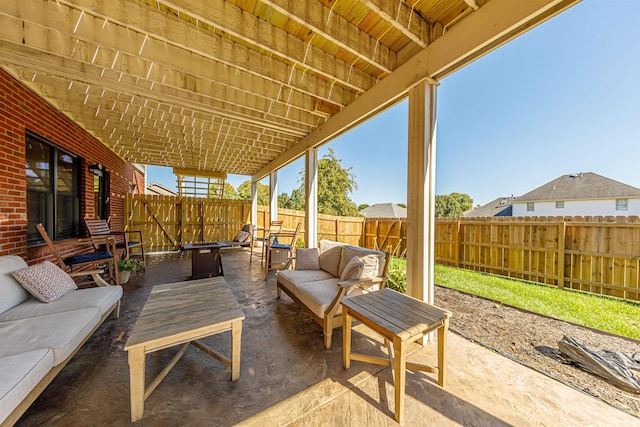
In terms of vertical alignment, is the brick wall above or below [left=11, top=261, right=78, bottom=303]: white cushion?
above

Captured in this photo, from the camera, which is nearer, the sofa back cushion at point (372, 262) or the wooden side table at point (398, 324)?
the wooden side table at point (398, 324)

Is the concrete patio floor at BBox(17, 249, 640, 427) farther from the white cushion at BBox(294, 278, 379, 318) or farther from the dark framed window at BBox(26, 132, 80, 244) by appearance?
the dark framed window at BBox(26, 132, 80, 244)

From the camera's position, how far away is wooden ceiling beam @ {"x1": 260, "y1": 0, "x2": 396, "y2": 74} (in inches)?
73.0

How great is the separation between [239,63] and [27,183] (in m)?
3.26

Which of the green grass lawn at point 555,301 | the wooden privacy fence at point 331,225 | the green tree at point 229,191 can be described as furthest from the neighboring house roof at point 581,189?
the green tree at point 229,191

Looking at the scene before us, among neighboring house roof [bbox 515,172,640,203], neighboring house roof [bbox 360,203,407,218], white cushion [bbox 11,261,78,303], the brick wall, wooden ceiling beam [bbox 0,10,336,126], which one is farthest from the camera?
neighboring house roof [bbox 360,203,407,218]

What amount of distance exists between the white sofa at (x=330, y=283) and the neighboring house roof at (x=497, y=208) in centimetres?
1748

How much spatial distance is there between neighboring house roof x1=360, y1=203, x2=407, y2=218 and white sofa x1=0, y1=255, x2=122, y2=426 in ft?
71.2

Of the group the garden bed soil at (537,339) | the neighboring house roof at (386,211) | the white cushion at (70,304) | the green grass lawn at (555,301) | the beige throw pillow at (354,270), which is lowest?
the green grass lawn at (555,301)

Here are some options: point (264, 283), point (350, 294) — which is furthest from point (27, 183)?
point (350, 294)

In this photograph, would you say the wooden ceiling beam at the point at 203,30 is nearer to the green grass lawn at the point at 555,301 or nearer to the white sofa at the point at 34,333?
the white sofa at the point at 34,333

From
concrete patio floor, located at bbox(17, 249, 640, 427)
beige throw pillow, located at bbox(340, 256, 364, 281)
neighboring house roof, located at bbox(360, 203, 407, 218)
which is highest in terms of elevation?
neighboring house roof, located at bbox(360, 203, 407, 218)

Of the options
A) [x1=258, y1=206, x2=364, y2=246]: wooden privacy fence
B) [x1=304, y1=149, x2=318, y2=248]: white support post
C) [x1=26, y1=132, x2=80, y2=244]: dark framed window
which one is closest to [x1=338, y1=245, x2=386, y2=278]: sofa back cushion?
[x1=304, y1=149, x2=318, y2=248]: white support post

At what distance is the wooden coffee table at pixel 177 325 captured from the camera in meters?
1.37
